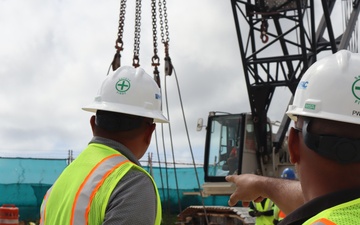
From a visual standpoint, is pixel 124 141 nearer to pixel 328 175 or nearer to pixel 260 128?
pixel 328 175

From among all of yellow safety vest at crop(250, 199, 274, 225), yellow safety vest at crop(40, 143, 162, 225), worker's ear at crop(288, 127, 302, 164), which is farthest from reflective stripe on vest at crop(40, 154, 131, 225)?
yellow safety vest at crop(250, 199, 274, 225)

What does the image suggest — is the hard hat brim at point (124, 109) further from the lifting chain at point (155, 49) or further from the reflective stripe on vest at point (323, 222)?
the lifting chain at point (155, 49)

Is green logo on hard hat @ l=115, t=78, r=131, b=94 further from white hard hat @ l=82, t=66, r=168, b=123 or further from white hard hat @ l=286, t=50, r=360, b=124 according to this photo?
white hard hat @ l=286, t=50, r=360, b=124

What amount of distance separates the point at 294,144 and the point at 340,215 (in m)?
0.36

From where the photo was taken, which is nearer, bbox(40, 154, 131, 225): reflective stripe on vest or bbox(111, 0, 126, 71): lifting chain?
bbox(40, 154, 131, 225): reflective stripe on vest

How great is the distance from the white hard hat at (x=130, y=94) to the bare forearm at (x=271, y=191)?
558 millimetres

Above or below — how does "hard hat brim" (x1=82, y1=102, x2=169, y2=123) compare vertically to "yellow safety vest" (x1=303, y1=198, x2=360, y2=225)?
above

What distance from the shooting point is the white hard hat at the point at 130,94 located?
281 centimetres

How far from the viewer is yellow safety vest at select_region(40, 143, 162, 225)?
2332 millimetres

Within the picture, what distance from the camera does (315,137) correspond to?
1.69 meters

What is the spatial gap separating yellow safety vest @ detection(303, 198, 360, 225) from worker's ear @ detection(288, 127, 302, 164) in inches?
10.9

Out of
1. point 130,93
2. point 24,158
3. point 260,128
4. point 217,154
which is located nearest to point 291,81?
point 260,128

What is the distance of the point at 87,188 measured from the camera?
2.39 meters

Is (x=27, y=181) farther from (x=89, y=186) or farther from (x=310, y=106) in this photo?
(x=310, y=106)
